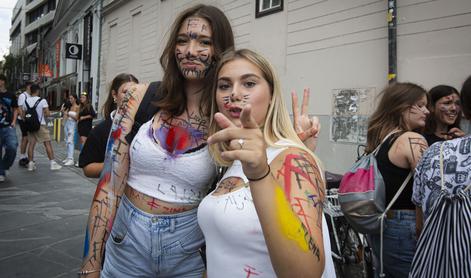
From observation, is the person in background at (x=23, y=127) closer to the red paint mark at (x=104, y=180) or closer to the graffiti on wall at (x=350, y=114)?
the graffiti on wall at (x=350, y=114)

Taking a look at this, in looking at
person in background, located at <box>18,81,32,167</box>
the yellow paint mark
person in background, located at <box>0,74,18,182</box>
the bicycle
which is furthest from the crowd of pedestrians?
person in background, located at <box>18,81,32,167</box>

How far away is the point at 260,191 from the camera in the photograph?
1025mm

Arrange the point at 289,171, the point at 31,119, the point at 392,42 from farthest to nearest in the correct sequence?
the point at 31,119 < the point at 392,42 < the point at 289,171

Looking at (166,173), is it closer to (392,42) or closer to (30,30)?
(392,42)

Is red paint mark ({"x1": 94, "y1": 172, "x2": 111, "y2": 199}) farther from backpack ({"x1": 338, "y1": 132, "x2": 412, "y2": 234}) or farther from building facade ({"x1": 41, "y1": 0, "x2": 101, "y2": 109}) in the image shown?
building facade ({"x1": 41, "y1": 0, "x2": 101, "y2": 109})

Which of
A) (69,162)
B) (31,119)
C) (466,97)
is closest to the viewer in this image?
(466,97)

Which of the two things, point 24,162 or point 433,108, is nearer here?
point 433,108

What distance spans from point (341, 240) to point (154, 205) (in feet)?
8.75

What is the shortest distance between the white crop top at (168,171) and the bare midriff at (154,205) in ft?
0.05

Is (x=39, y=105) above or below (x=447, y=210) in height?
above

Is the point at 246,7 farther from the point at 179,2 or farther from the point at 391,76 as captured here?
the point at 391,76

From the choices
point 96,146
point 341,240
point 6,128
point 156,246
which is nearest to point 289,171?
point 156,246

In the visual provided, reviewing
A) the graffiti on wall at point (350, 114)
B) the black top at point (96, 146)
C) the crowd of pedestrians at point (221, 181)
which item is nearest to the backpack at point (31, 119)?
the graffiti on wall at point (350, 114)

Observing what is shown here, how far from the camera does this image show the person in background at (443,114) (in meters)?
3.06
